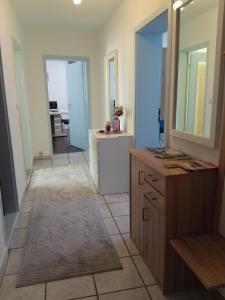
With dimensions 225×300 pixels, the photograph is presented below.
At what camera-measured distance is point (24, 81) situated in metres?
4.29

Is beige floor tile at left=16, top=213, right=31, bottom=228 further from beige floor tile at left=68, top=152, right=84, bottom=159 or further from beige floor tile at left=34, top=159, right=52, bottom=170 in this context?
beige floor tile at left=68, top=152, right=84, bottom=159

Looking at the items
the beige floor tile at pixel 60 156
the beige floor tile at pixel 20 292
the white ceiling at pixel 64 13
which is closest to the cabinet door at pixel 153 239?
the beige floor tile at pixel 20 292

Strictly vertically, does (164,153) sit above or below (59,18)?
below

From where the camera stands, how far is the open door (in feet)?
17.4

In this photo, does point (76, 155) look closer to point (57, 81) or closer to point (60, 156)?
point (60, 156)

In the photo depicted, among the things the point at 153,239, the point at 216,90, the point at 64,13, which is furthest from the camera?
the point at 64,13

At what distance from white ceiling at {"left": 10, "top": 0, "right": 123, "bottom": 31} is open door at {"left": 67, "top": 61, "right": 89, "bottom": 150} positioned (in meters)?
0.94

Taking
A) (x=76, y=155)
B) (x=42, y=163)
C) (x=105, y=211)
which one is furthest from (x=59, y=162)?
(x=105, y=211)

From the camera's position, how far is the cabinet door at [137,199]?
75.3 inches

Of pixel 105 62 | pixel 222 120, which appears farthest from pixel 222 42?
pixel 105 62

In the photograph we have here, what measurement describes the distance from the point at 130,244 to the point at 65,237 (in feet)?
2.07

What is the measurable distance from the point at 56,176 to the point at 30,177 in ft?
1.41

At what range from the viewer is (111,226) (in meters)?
2.46

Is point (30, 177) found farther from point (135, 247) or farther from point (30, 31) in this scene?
point (30, 31)
